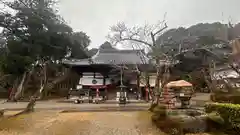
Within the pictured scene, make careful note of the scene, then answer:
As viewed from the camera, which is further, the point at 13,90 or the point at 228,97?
the point at 13,90

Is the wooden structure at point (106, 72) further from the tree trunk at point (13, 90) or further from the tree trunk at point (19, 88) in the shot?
the tree trunk at point (13, 90)

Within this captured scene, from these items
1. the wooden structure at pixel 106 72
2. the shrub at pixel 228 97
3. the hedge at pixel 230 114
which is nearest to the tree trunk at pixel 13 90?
the wooden structure at pixel 106 72

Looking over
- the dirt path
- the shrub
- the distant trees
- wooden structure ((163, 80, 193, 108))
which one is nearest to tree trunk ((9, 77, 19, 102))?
the distant trees

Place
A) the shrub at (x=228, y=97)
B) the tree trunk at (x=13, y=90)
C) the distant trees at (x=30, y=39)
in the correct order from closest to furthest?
the shrub at (x=228, y=97), the tree trunk at (x=13, y=90), the distant trees at (x=30, y=39)

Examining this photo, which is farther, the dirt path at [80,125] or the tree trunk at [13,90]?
the tree trunk at [13,90]

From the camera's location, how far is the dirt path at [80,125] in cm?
782

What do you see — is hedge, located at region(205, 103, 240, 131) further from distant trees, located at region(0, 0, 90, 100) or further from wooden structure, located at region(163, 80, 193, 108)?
distant trees, located at region(0, 0, 90, 100)

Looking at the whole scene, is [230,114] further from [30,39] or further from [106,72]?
[30,39]

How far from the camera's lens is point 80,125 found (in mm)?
8406

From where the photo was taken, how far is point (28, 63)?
2281cm

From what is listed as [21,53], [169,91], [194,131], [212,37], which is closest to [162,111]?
[194,131]

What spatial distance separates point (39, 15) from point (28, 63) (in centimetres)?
560

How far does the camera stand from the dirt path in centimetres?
782

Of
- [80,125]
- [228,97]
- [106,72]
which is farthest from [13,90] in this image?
[228,97]
